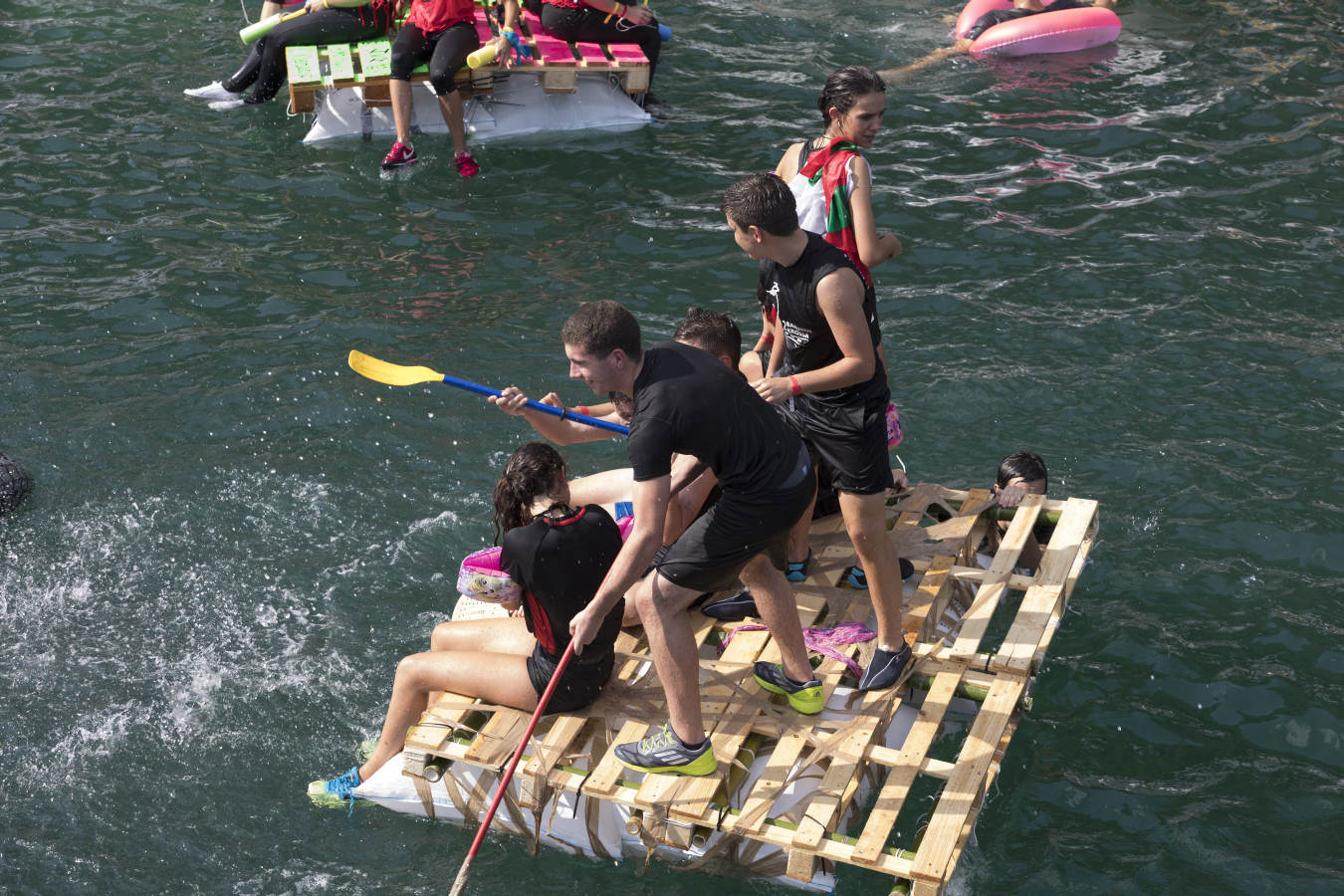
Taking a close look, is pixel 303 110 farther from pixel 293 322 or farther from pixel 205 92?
pixel 293 322

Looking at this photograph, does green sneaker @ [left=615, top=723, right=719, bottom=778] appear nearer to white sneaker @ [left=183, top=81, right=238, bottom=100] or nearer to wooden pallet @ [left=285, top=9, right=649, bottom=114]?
wooden pallet @ [left=285, top=9, right=649, bottom=114]

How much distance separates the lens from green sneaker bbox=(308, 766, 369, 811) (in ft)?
18.0

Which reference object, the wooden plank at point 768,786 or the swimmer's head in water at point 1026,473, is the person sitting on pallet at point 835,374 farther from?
the swimmer's head in water at point 1026,473

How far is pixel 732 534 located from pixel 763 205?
1.24 meters

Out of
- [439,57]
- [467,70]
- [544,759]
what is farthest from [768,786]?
[467,70]

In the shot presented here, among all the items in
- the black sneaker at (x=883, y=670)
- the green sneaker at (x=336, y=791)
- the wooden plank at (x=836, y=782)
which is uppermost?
the black sneaker at (x=883, y=670)

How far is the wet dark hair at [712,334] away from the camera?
5836 mm

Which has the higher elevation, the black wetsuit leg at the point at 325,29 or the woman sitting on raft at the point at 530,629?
the black wetsuit leg at the point at 325,29

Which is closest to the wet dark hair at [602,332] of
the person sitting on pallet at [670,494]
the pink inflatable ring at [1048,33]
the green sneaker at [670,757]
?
the person sitting on pallet at [670,494]

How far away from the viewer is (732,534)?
466 cm

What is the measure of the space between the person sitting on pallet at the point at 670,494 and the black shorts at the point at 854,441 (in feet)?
1.36

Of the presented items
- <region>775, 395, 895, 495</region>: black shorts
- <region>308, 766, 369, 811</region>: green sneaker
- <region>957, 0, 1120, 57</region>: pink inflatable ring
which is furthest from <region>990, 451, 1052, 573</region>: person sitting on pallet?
<region>957, 0, 1120, 57</region>: pink inflatable ring

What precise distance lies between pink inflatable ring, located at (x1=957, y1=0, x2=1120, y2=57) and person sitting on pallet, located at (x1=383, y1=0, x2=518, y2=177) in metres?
5.60

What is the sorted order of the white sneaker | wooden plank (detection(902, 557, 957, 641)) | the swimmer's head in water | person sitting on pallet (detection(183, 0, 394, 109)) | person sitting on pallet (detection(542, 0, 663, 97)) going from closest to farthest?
wooden plank (detection(902, 557, 957, 641))
the swimmer's head in water
person sitting on pallet (detection(183, 0, 394, 109))
the white sneaker
person sitting on pallet (detection(542, 0, 663, 97))
